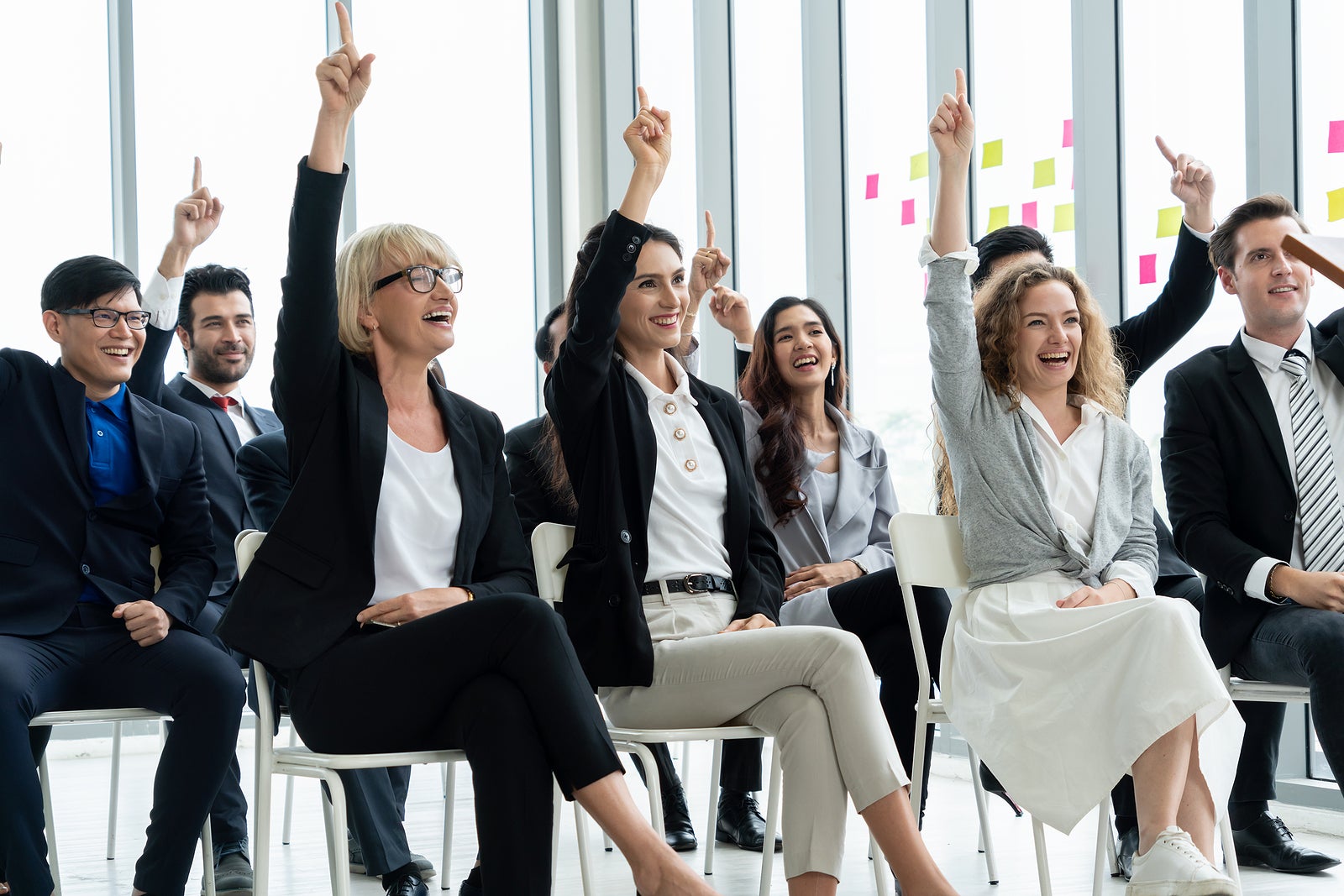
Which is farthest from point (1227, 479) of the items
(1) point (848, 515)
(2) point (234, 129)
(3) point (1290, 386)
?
(2) point (234, 129)

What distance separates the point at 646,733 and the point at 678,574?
1.13ft

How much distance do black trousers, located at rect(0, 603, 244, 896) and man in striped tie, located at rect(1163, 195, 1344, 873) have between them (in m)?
2.05

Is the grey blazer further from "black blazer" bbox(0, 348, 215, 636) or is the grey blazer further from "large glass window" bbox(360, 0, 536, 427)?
"large glass window" bbox(360, 0, 536, 427)

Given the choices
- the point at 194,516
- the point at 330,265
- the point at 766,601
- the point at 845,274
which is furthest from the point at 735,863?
the point at 845,274

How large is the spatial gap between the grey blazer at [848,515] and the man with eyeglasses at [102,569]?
1321 millimetres

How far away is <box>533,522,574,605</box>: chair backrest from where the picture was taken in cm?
255

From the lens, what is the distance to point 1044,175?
14.8ft

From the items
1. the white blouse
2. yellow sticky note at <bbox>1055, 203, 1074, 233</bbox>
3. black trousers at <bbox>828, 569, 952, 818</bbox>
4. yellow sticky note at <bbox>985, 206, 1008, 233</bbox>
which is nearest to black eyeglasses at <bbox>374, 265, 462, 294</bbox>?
the white blouse

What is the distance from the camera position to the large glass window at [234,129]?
6234mm

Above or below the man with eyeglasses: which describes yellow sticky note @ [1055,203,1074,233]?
above

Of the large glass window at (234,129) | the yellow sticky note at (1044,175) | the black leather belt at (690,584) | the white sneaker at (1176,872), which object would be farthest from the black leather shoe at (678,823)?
the large glass window at (234,129)

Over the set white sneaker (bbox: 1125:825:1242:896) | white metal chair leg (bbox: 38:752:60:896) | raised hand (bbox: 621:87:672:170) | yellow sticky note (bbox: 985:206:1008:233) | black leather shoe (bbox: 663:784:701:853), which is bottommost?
black leather shoe (bbox: 663:784:701:853)

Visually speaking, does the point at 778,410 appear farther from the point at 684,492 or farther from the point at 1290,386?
the point at 1290,386

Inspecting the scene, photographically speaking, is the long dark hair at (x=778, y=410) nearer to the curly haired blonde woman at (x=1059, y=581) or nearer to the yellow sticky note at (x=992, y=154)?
the curly haired blonde woman at (x=1059, y=581)
